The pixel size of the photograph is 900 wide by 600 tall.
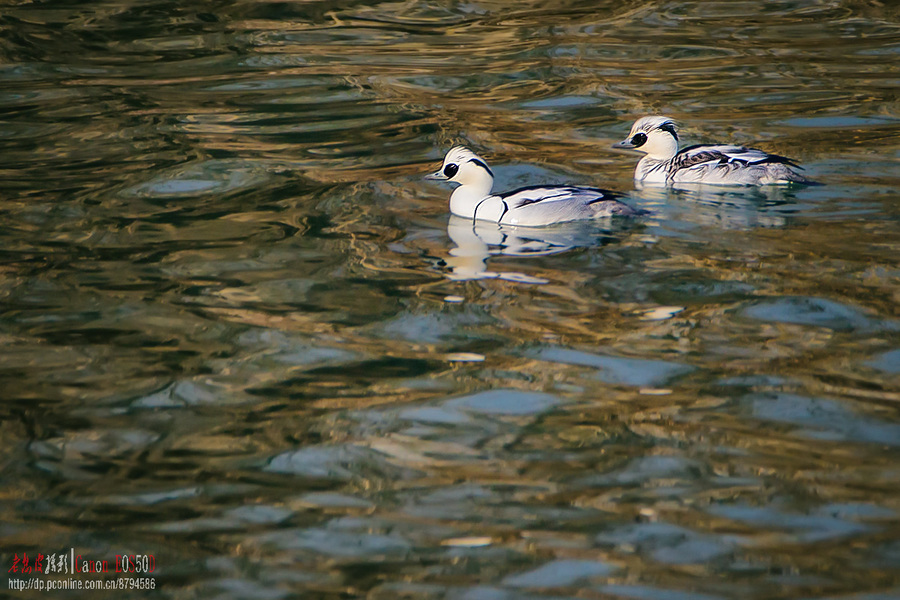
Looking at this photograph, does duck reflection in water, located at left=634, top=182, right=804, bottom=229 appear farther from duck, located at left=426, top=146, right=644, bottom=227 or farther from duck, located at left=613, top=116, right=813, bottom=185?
duck, located at left=426, top=146, right=644, bottom=227

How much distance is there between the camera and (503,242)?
8430 mm

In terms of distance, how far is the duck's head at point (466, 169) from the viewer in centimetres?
885

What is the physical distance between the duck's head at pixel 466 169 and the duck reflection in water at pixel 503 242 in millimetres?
325

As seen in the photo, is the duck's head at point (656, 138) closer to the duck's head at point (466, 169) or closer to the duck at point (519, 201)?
the duck at point (519, 201)

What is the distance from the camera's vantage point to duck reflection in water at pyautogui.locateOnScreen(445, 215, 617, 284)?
7.68 metres

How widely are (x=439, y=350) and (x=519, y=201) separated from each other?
2603 millimetres

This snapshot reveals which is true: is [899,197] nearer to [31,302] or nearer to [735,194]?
[735,194]

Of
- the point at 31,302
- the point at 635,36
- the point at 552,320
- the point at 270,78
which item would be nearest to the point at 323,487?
the point at 552,320

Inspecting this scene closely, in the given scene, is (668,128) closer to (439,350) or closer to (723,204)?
(723,204)

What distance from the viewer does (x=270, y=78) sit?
1359 centimetres

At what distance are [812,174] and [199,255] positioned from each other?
17.4 ft

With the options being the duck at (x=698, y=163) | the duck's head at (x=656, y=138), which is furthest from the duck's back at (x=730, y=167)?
the duck's head at (x=656, y=138)

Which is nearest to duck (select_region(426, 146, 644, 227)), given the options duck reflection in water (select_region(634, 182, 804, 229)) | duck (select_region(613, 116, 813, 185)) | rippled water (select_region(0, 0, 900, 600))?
rippled water (select_region(0, 0, 900, 600))

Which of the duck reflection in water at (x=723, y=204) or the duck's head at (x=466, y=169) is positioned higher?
the duck's head at (x=466, y=169)
